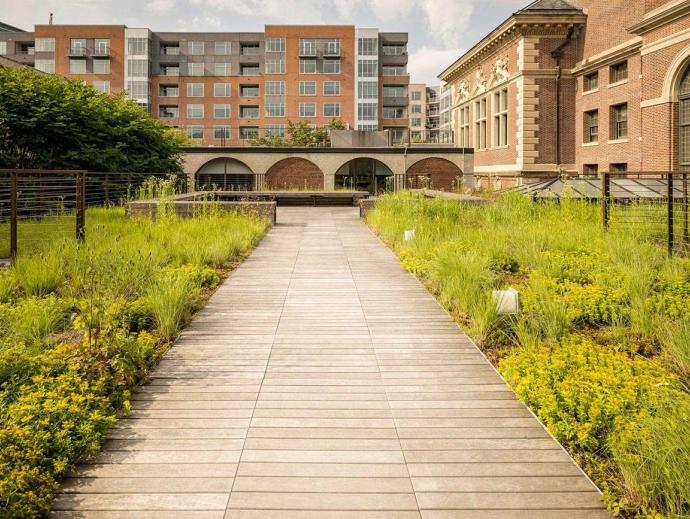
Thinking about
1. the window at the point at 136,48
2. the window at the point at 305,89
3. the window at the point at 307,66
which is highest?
the window at the point at 136,48

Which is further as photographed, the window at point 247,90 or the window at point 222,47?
the window at point 222,47

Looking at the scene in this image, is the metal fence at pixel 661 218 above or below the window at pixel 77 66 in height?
below

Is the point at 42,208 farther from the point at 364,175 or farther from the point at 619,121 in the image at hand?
the point at 619,121

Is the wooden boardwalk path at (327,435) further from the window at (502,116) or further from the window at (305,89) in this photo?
the window at (305,89)

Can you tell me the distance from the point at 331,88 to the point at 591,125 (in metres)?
49.5

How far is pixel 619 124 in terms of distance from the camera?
101 ft

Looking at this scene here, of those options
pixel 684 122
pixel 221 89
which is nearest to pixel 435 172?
pixel 684 122

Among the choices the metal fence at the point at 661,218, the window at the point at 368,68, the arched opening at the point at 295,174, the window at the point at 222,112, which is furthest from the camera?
the window at the point at 222,112

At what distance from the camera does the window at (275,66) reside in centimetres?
7888

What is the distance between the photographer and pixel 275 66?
79062mm

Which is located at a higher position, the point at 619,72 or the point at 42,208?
the point at 619,72

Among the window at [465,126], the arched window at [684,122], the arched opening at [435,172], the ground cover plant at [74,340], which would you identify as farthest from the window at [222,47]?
the ground cover plant at [74,340]

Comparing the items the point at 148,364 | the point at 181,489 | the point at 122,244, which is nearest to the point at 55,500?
the point at 181,489

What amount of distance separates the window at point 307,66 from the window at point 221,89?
9.59 metres
